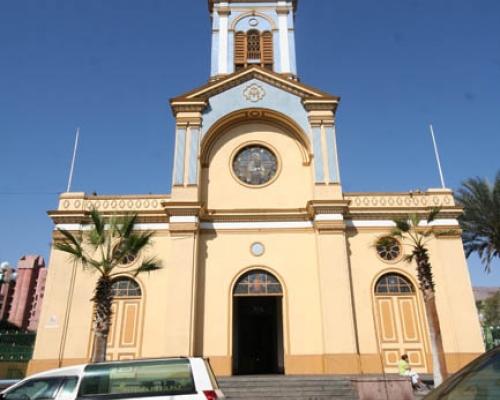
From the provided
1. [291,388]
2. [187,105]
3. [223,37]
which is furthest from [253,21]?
[291,388]

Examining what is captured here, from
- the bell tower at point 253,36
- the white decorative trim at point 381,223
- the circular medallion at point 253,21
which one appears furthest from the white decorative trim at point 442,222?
the circular medallion at point 253,21

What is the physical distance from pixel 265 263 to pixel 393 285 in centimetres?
587

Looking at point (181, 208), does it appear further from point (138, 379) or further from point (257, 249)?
point (138, 379)

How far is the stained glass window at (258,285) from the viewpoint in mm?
17797

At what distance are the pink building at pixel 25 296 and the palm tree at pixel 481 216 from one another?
7780 centimetres

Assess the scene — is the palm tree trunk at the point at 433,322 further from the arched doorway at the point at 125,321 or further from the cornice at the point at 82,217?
the arched doorway at the point at 125,321

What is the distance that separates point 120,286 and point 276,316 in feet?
25.4

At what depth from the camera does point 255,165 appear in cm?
2058

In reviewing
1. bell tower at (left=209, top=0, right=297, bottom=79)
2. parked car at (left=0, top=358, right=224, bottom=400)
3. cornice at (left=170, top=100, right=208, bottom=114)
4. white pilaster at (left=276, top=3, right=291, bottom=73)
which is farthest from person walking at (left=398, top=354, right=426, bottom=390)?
white pilaster at (left=276, top=3, right=291, bottom=73)

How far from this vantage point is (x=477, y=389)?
2568 mm

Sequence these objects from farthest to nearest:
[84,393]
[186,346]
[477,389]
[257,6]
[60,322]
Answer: [257,6] < [60,322] < [186,346] < [84,393] < [477,389]

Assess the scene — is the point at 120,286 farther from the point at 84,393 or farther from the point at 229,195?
the point at 84,393

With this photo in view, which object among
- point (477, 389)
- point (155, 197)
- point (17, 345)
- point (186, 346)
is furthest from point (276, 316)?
point (477, 389)

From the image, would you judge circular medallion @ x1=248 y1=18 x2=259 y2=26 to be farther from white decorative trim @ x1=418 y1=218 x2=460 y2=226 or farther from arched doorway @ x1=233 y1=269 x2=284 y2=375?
arched doorway @ x1=233 y1=269 x2=284 y2=375
